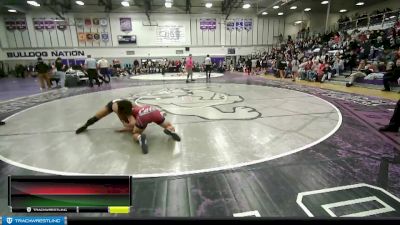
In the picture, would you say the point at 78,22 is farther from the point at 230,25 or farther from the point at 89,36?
the point at 230,25

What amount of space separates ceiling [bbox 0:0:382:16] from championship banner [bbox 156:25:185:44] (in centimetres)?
163

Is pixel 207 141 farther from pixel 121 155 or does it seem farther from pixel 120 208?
pixel 120 208

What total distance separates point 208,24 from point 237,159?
26.5 metres

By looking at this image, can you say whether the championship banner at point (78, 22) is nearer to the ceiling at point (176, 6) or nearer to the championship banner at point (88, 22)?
the championship banner at point (88, 22)

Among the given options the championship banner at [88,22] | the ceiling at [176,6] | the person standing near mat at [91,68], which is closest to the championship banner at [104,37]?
the championship banner at [88,22]

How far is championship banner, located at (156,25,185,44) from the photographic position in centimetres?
2703

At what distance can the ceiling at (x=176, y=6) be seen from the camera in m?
22.0

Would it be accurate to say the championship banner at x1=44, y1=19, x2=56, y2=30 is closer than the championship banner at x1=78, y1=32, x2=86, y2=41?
Yes

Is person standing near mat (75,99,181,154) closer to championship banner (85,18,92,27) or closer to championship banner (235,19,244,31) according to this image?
championship banner (85,18,92,27)

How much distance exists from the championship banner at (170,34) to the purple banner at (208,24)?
218cm

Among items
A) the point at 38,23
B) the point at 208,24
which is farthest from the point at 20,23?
the point at 208,24

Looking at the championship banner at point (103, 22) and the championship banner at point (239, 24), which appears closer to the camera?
the championship banner at point (103, 22)

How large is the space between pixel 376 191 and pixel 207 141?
2.32m

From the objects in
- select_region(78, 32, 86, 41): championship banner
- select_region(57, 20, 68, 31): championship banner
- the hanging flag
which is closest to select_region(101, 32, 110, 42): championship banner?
the hanging flag
